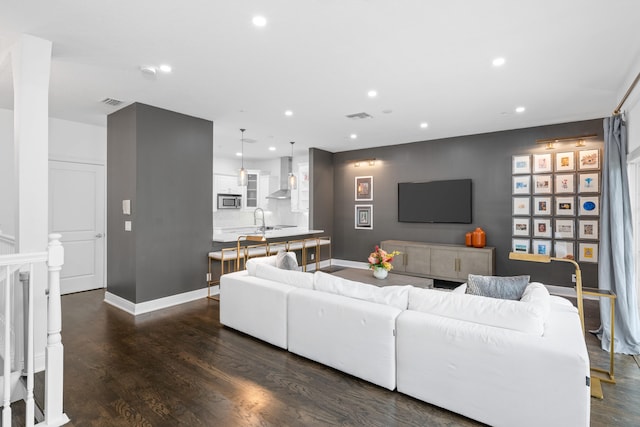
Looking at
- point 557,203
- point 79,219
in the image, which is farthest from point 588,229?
point 79,219

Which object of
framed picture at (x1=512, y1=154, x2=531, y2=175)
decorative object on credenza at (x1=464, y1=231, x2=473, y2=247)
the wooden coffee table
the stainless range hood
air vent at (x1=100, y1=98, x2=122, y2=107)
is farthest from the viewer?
the stainless range hood

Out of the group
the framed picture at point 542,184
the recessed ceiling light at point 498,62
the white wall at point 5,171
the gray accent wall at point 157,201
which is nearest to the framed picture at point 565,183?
the framed picture at point 542,184

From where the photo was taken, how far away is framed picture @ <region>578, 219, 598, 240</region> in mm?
5043

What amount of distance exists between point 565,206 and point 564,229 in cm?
37

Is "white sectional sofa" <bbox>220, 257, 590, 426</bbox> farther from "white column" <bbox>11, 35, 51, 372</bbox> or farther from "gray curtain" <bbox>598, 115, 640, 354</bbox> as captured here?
"white column" <bbox>11, 35, 51, 372</bbox>

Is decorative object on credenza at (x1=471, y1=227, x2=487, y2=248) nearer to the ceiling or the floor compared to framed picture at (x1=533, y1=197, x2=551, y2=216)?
nearer to the floor

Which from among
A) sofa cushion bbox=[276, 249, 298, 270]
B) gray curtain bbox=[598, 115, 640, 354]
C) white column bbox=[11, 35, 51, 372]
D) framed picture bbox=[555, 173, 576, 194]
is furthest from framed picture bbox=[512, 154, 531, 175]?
white column bbox=[11, 35, 51, 372]

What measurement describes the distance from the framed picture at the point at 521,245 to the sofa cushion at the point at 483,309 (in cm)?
400

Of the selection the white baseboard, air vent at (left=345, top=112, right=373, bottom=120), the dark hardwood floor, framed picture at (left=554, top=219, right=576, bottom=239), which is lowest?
the dark hardwood floor

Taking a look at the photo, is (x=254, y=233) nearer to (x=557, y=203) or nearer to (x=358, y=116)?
(x=358, y=116)

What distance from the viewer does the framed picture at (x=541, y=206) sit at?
540 cm

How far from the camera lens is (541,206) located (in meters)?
5.45

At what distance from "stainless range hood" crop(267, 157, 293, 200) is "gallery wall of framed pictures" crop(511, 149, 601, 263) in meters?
5.10

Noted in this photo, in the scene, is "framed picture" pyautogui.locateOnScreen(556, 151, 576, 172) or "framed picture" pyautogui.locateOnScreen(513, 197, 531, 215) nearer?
"framed picture" pyautogui.locateOnScreen(556, 151, 576, 172)
